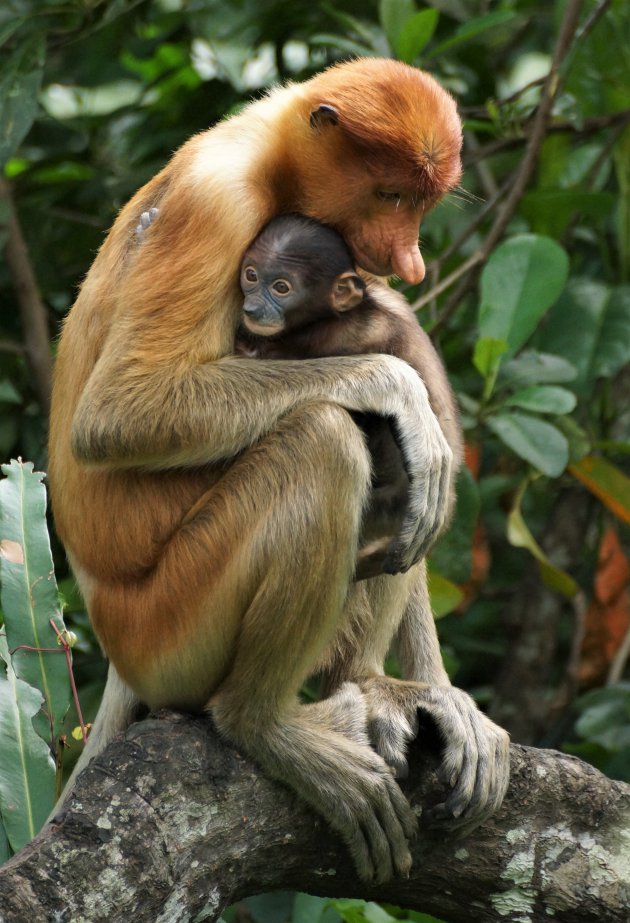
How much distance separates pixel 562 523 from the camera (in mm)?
6078

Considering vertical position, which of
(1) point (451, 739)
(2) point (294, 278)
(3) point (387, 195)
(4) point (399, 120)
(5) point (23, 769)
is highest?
(4) point (399, 120)

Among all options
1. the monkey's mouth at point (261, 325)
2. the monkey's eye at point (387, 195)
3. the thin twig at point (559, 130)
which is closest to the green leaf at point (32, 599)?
the monkey's mouth at point (261, 325)

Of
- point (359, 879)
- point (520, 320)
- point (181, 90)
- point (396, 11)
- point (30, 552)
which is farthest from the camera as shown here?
point (181, 90)

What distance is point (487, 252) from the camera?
5.34 m

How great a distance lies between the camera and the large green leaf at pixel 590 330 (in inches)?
219

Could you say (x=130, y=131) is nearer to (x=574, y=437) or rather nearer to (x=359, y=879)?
(x=574, y=437)

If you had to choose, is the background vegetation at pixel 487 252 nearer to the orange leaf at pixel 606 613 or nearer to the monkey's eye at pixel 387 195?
the orange leaf at pixel 606 613

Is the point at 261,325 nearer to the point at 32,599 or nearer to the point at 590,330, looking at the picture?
the point at 32,599

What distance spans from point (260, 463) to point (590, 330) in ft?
9.15

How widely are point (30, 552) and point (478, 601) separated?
3239 millimetres

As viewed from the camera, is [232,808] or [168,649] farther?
[168,649]

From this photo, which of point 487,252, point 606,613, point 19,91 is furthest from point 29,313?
point 606,613

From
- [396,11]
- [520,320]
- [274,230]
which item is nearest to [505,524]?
[520,320]

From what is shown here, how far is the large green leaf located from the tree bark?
2.45 metres
